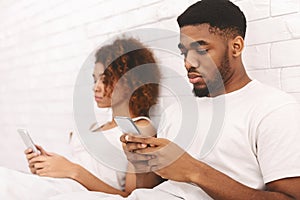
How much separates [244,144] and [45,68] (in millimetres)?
1436

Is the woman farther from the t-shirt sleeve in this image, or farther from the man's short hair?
the t-shirt sleeve

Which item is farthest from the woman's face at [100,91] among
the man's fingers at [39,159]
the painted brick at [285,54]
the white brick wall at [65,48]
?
the painted brick at [285,54]

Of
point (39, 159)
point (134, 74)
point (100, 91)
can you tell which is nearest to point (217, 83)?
point (134, 74)

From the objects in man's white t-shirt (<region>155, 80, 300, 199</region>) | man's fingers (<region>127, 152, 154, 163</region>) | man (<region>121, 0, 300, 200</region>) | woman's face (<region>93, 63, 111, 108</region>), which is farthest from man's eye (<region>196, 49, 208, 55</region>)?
woman's face (<region>93, 63, 111, 108</region>)

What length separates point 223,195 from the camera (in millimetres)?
1208

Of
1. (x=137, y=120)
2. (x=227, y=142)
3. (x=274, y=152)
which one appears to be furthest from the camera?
(x=137, y=120)

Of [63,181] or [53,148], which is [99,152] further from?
[53,148]

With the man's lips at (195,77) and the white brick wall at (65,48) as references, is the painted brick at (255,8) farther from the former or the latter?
the man's lips at (195,77)

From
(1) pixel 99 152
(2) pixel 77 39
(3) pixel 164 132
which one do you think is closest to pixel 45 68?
(2) pixel 77 39

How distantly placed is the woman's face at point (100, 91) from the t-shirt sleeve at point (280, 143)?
0.81m

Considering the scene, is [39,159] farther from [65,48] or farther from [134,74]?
[65,48]

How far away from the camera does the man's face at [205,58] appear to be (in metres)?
1.38

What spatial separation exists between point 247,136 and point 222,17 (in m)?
0.37

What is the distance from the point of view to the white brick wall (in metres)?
1.38
